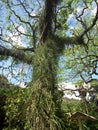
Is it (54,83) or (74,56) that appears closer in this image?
(54,83)

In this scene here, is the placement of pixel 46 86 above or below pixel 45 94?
above

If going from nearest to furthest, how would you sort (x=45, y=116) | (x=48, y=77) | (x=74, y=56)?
(x=45, y=116), (x=48, y=77), (x=74, y=56)

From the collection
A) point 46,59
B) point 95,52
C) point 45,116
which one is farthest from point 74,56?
point 45,116

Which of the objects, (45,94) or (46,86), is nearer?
(45,94)

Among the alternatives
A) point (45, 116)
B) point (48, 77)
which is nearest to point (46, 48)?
point (48, 77)

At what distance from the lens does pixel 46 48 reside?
6070mm

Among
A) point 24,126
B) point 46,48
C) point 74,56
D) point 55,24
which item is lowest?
point 24,126

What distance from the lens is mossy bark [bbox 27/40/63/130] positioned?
5.04m

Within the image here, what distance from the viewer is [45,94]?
17.4ft

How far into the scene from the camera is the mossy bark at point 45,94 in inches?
198

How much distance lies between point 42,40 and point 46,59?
0.76m

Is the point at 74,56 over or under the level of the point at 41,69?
over

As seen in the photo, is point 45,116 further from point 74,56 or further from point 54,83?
point 74,56

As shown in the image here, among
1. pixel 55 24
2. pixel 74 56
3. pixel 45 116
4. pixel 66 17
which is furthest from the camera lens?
pixel 74 56
